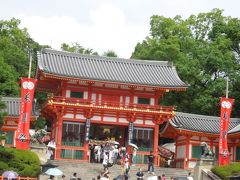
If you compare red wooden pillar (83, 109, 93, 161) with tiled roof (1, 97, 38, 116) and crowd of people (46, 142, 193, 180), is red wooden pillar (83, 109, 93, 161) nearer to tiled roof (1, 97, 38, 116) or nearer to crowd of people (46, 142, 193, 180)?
crowd of people (46, 142, 193, 180)

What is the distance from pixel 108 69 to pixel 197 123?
908cm

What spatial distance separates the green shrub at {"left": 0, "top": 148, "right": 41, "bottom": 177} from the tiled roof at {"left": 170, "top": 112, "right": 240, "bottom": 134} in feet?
53.2

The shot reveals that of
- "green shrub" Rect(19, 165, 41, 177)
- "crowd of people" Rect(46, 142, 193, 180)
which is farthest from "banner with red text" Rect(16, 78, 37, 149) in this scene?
"crowd of people" Rect(46, 142, 193, 180)

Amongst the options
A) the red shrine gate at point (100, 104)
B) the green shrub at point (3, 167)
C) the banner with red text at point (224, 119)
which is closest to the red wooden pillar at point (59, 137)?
the red shrine gate at point (100, 104)

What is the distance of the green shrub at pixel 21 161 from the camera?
3020cm

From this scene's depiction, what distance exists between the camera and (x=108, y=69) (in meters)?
47.7

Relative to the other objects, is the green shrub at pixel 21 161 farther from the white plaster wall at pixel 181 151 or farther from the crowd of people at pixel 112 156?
the white plaster wall at pixel 181 151

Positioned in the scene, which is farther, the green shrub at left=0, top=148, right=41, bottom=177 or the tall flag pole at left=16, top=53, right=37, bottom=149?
the tall flag pole at left=16, top=53, right=37, bottom=149

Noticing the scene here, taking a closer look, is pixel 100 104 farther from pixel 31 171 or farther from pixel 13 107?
pixel 31 171

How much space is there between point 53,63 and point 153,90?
881 cm

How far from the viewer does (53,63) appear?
4612cm

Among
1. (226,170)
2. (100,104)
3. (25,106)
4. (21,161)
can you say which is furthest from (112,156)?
(226,170)

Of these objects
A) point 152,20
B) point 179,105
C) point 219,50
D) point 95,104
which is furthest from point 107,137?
point 152,20

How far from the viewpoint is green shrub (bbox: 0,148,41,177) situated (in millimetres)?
30203
